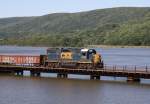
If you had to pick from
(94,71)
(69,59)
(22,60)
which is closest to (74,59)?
(69,59)

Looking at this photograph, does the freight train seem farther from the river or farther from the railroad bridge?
the river

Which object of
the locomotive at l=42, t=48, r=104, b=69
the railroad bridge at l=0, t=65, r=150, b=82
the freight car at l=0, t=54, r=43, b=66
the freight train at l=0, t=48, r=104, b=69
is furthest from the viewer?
the freight car at l=0, t=54, r=43, b=66

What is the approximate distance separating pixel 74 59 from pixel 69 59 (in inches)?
33.4

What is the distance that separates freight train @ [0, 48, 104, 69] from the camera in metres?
78.1

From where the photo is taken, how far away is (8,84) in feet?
238

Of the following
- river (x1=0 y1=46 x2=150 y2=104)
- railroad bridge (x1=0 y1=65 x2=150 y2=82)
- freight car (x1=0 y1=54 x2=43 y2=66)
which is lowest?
river (x1=0 y1=46 x2=150 y2=104)

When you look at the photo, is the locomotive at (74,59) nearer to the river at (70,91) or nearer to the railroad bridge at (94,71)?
the railroad bridge at (94,71)

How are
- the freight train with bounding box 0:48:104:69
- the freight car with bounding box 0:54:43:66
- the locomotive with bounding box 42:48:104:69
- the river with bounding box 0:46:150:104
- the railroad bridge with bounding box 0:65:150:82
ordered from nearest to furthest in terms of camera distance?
the river with bounding box 0:46:150:104, the railroad bridge with bounding box 0:65:150:82, the locomotive with bounding box 42:48:104:69, the freight train with bounding box 0:48:104:69, the freight car with bounding box 0:54:43:66

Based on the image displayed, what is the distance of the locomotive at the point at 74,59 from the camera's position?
77.9 meters

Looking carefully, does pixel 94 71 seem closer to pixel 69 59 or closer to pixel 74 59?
pixel 74 59

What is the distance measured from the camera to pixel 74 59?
79688 millimetres

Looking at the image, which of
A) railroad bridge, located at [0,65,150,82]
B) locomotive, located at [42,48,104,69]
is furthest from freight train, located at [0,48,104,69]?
railroad bridge, located at [0,65,150,82]

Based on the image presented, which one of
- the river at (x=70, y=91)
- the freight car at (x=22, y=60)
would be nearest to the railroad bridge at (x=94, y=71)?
the river at (x=70, y=91)

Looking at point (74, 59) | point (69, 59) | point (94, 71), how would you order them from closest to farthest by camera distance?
point (94, 71), point (74, 59), point (69, 59)
